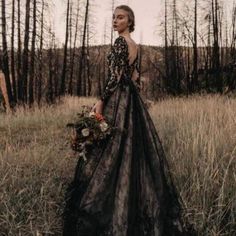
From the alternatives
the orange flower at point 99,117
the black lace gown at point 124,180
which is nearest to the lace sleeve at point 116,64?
the black lace gown at point 124,180

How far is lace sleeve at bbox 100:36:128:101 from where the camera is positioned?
386cm

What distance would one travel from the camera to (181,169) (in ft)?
16.2

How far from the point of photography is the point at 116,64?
3861mm

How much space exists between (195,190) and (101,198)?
3.85 ft

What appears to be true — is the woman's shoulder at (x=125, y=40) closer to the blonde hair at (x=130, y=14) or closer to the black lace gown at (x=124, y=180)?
the black lace gown at (x=124, y=180)

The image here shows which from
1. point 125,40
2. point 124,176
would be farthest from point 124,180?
point 125,40

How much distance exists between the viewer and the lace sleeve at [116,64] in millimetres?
3857

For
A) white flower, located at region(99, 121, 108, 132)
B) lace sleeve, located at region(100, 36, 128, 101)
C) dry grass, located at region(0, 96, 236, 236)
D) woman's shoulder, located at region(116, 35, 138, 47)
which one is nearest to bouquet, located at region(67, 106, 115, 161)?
white flower, located at region(99, 121, 108, 132)

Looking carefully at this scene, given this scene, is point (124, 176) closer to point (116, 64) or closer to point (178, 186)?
point (116, 64)

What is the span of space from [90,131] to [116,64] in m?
0.68

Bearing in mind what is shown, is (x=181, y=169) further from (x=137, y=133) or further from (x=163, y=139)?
(x=163, y=139)

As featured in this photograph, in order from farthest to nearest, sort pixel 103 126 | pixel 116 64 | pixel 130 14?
1. pixel 130 14
2. pixel 116 64
3. pixel 103 126

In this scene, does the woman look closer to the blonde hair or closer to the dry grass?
the blonde hair

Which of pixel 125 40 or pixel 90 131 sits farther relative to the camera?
pixel 125 40
